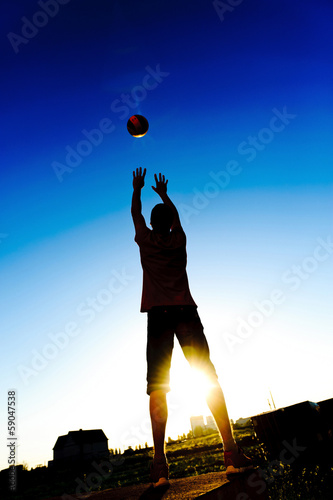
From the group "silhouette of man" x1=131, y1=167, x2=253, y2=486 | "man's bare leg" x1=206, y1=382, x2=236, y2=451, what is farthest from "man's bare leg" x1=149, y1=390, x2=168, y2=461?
"man's bare leg" x1=206, y1=382, x2=236, y2=451

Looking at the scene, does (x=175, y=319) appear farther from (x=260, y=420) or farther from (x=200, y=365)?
(x=260, y=420)

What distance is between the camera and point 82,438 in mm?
50406

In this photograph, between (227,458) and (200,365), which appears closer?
(227,458)

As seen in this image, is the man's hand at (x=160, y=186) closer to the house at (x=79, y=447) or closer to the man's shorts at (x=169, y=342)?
the man's shorts at (x=169, y=342)

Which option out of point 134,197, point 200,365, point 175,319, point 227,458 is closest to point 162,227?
point 134,197

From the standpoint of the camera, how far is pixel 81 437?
50562 mm

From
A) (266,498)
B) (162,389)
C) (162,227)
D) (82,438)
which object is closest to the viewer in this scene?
(266,498)

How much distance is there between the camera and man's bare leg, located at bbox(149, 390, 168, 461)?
2.41 meters

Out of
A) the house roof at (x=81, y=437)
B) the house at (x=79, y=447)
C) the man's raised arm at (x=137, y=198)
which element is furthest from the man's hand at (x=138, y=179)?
the house roof at (x=81, y=437)

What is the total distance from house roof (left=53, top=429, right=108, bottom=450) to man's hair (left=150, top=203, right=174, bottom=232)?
58872 mm

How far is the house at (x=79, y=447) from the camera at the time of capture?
160 ft

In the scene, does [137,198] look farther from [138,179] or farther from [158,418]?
[158,418]

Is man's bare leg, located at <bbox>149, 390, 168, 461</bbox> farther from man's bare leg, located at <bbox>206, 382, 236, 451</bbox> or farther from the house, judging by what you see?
the house

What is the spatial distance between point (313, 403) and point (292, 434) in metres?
0.93
